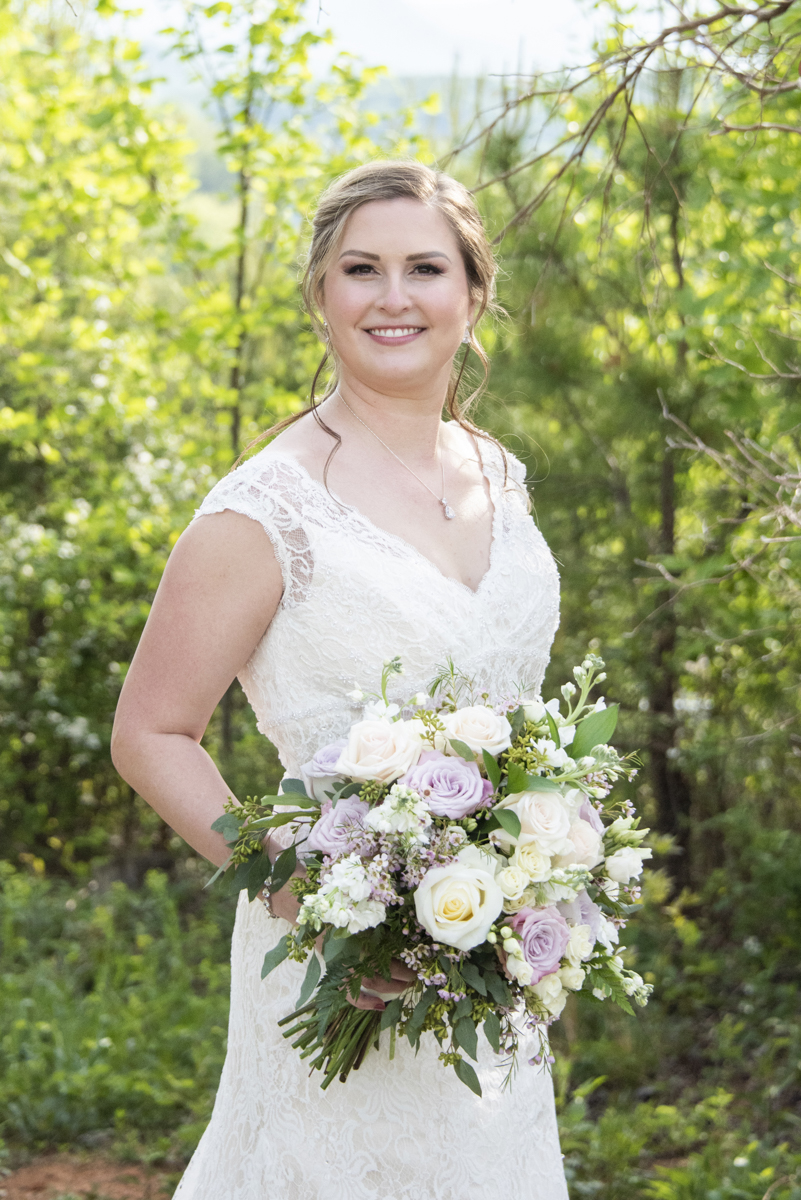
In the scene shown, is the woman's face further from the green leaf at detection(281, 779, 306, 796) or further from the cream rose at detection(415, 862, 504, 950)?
the cream rose at detection(415, 862, 504, 950)

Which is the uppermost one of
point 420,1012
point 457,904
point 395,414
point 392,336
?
point 392,336

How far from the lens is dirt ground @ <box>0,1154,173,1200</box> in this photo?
141 inches

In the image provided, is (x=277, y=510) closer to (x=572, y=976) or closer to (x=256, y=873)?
(x=256, y=873)

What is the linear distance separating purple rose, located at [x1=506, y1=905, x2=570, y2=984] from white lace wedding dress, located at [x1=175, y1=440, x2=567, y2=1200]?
493mm

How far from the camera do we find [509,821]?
158cm

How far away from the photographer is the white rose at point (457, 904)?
60.3 inches

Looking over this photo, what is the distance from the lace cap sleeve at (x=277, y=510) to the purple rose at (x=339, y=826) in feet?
1.50

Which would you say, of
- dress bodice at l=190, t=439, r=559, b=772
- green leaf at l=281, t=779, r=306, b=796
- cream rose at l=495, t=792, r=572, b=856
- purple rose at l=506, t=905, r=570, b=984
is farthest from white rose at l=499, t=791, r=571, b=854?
dress bodice at l=190, t=439, r=559, b=772

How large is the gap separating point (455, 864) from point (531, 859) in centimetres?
11

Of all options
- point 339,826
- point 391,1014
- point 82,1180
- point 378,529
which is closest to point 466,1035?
point 391,1014

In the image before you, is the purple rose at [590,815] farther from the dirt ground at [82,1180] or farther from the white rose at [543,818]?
the dirt ground at [82,1180]

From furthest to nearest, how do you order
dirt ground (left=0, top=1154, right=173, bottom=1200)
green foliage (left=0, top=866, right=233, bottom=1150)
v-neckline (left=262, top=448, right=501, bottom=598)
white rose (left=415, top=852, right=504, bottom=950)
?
green foliage (left=0, top=866, right=233, bottom=1150)
dirt ground (left=0, top=1154, right=173, bottom=1200)
v-neckline (left=262, top=448, right=501, bottom=598)
white rose (left=415, top=852, right=504, bottom=950)

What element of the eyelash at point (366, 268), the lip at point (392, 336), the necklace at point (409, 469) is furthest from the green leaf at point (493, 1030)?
the eyelash at point (366, 268)

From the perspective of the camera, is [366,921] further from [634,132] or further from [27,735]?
[27,735]
